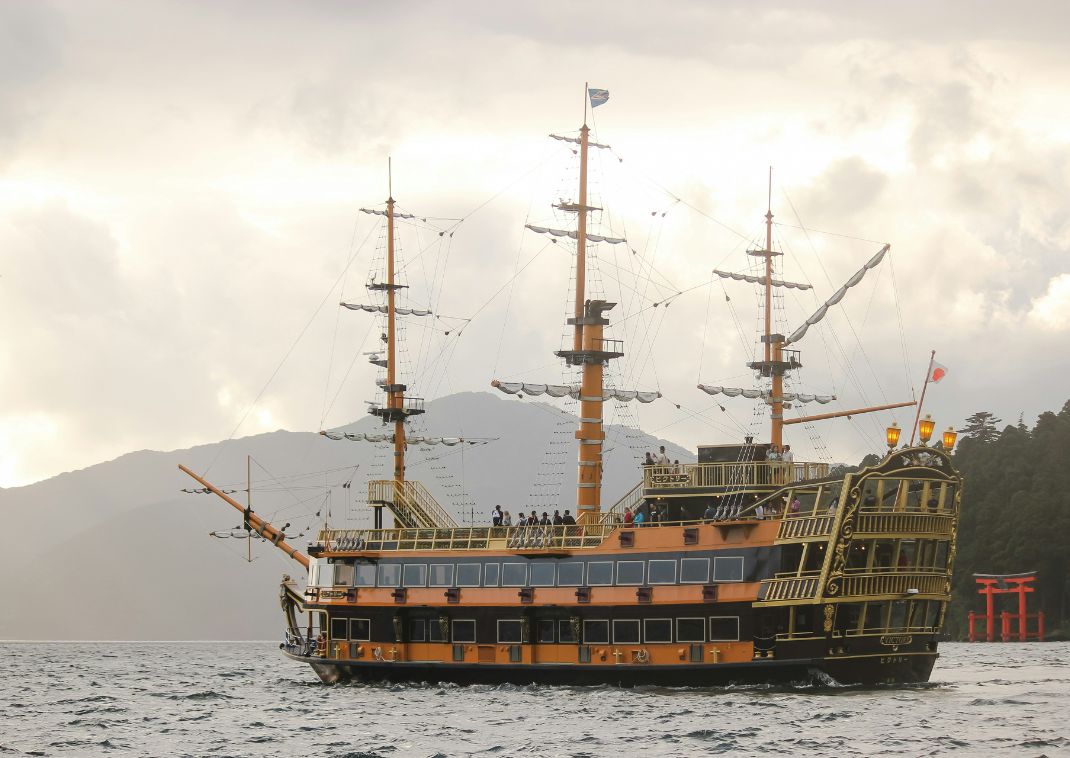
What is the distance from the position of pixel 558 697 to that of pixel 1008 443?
7227 centimetres

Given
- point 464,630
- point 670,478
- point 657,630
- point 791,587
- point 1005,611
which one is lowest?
point 1005,611

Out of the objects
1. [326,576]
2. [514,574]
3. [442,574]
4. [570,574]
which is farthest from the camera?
[326,576]

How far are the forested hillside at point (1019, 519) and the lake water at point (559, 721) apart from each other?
150 ft

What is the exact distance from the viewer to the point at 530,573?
50031mm

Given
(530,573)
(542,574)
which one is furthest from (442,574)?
(542,574)

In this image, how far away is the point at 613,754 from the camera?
34.9m

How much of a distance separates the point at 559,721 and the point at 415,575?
12.8 metres

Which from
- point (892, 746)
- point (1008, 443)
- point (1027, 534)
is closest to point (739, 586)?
point (892, 746)

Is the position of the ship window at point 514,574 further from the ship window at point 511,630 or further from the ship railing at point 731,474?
the ship railing at point 731,474

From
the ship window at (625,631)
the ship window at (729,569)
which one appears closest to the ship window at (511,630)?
the ship window at (625,631)

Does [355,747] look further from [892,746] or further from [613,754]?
[892,746]

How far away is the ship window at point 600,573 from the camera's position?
4828 cm

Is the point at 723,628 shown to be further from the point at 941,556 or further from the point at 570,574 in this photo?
the point at 941,556

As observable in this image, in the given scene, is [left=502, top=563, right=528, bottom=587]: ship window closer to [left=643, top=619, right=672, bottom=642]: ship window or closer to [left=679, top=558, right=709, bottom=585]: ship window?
[left=643, top=619, right=672, bottom=642]: ship window
